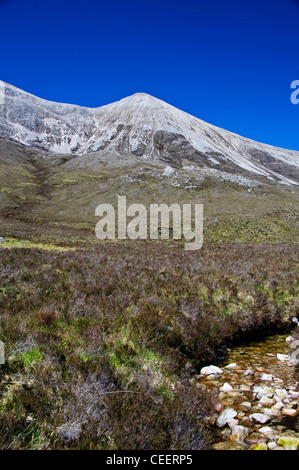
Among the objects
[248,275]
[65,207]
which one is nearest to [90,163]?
[65,207]

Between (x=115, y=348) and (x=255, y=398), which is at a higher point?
(x=115, y=348)

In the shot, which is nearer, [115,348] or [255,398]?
[255,398]

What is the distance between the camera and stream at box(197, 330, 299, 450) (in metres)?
3.71

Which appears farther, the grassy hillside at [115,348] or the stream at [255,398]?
the stream at [255,398]

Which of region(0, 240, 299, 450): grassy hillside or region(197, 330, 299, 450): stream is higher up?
region(0, 240, 299, 450): grassy hillside

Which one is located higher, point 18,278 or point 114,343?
point 18,278

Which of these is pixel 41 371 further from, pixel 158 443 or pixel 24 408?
pixel 158 443

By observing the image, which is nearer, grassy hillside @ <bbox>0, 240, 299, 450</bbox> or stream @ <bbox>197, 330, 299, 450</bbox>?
grassy hillside @ <bbox>0, 240, 299, 450</bbox>

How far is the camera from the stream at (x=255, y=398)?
371 centimetres

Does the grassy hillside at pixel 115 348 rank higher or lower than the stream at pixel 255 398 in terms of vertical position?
higher

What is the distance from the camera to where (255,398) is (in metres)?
4.67
